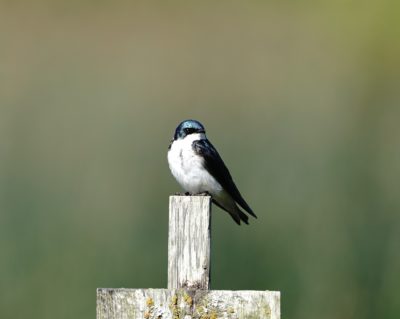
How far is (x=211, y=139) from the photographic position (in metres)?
6.20

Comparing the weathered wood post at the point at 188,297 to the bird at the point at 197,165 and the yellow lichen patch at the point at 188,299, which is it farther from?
the bird at the point at 197,165

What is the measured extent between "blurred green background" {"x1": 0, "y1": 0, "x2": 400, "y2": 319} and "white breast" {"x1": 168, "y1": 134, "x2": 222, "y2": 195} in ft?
1.08

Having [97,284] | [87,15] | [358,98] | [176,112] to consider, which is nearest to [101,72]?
[87,15]

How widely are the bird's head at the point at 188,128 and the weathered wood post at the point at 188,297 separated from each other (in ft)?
7.46

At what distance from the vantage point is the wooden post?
96.2 inches

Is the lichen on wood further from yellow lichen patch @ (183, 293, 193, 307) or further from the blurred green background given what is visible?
the blurred green background

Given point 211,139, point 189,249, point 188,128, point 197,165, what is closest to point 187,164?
point 197,165

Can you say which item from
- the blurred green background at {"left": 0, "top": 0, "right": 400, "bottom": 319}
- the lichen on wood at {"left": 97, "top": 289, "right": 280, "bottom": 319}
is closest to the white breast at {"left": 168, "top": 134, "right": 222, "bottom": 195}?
the blurred green background at {"left": 0, "top": 0, "right": 400, "bottom": 319}

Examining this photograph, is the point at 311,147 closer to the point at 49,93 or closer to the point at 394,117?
the point at 394,117

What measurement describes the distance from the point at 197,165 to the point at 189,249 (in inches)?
96.8

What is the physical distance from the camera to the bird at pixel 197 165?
4.82 m

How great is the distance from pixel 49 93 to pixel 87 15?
1.18 m

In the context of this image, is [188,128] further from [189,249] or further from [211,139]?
[189,249]

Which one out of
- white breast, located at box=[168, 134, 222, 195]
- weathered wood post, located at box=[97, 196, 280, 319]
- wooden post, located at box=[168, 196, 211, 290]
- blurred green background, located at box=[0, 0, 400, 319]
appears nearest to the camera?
weathered wood post, located at box=[97, 196, 280, 319]
